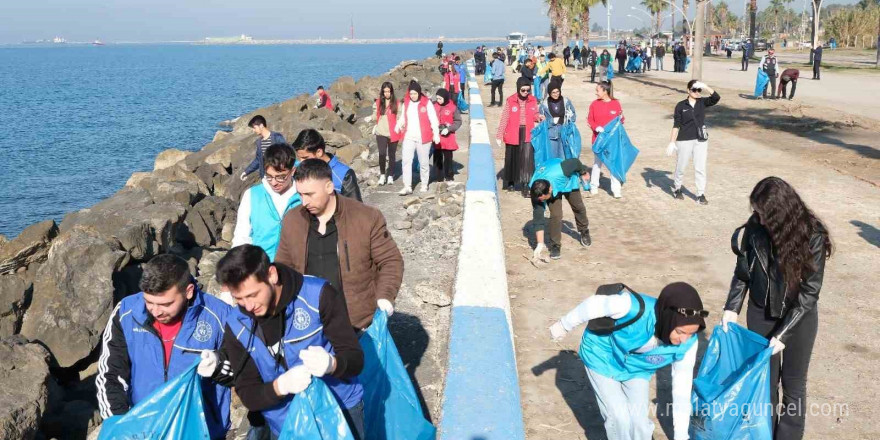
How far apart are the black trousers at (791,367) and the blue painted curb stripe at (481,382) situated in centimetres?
139

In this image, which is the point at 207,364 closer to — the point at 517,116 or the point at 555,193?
the point at 555,193

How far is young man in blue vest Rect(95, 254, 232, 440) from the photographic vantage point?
11.7ft

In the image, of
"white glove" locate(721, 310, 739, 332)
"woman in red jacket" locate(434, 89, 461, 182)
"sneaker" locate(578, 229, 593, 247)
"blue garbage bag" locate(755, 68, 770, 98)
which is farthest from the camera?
"blue garbage bag" locate(755, 68, 770, 98)

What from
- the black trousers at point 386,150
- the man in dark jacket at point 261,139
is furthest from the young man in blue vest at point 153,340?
the black trousers at point 386,150

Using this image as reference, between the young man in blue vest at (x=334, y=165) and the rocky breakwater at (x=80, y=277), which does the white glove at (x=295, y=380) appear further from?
the rocky breakwater at (x=80, y=277)

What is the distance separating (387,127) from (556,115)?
9.78 ft

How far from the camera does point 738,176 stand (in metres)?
12.8

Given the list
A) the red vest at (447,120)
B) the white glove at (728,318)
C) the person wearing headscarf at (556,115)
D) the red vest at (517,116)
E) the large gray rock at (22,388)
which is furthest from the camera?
the red vest at (447,120)

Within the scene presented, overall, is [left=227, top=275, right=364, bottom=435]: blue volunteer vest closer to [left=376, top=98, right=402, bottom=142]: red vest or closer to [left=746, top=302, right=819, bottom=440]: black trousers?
[left=746, top=302, right=819, bottom=440]: black trousers

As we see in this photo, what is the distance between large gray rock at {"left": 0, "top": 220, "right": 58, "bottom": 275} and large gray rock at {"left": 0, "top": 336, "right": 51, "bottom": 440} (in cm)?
282

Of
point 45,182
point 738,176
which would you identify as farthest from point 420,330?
point 45,182

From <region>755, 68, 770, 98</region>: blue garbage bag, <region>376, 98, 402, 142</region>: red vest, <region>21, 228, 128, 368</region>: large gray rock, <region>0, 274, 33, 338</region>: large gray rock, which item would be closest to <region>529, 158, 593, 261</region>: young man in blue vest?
<region>376, 98, 402, 142</region>: red vest

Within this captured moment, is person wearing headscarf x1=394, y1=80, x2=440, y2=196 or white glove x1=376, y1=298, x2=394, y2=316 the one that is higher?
person wearing headscarf x1=394, y1=80, x2=440, y2=196

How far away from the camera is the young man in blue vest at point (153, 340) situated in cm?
356
